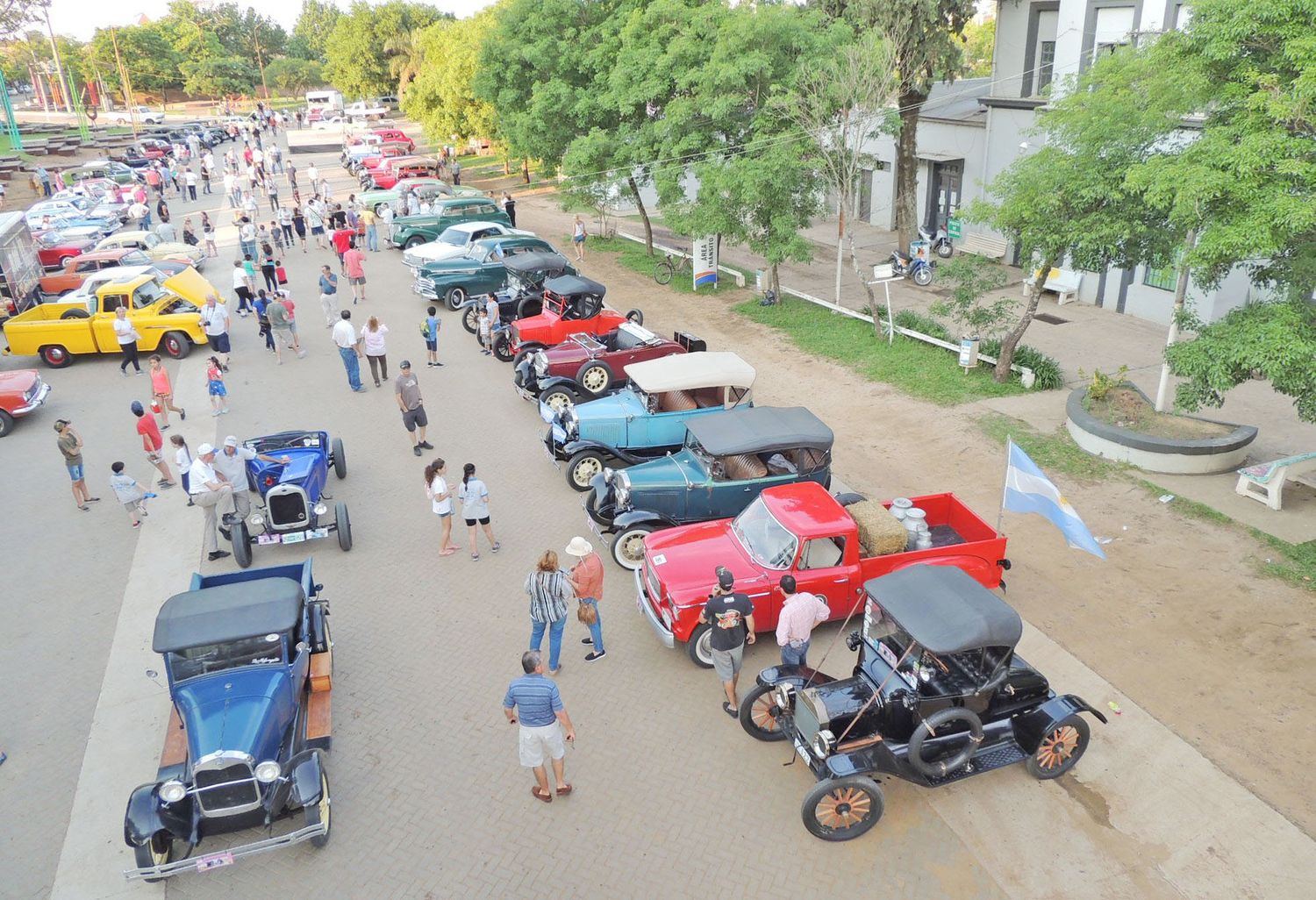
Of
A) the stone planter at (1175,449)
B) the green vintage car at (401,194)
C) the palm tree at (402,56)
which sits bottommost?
the stone planter at (1175,449)

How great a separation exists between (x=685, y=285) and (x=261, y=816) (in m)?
20.6

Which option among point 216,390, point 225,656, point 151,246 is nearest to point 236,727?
point 225,656

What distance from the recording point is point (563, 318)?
18.5 meters

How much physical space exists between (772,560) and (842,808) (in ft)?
9.42

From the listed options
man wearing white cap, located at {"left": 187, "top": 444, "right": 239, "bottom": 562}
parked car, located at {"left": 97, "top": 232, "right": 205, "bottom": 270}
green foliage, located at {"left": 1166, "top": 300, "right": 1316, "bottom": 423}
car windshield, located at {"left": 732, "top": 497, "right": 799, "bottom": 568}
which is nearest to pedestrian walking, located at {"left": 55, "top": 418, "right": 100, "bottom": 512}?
man wearing white cap, located at {"left": 187, "top": 444, "right": 239, "bottom": 562}

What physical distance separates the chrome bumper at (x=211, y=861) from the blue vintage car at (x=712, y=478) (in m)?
5.26

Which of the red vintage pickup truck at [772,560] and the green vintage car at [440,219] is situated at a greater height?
the green vintage car at [440,219]

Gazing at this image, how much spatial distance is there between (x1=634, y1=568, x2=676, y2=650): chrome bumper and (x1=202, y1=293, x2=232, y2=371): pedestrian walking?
42.6 ft

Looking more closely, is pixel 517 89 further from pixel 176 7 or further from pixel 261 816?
pixel 176 7

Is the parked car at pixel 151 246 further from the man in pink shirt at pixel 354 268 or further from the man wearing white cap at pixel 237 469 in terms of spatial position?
the man wearing white cap at pixel 237 469

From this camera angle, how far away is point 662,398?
1359 centimetres

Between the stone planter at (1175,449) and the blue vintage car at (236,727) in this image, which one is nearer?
the blue vintage car at (236,727)

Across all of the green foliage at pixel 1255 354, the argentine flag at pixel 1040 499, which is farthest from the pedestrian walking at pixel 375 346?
the green foliage at pixel 1255 354

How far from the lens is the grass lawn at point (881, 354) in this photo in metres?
16.9
